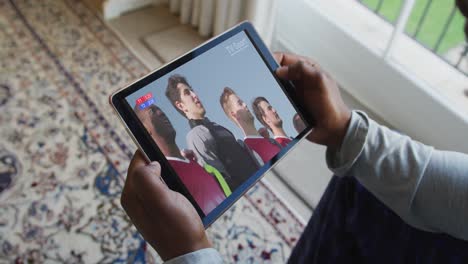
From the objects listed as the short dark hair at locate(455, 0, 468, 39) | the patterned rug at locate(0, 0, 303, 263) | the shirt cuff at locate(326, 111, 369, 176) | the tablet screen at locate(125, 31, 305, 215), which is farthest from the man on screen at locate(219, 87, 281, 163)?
the patterned rug at locate(0, 0, 303, 263)

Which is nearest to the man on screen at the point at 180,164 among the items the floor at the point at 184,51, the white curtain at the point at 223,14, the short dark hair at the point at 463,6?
the short dark hair at the point at 463,6

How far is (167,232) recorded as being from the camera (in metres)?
0.50

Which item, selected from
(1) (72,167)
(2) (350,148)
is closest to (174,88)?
(2) (350,148)

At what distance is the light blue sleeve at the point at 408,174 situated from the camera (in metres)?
0.55

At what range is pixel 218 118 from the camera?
59 cm

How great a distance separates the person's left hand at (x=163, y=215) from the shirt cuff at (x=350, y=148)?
0.26m

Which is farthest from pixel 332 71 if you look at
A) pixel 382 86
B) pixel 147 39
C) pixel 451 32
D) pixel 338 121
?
pixel 338 121

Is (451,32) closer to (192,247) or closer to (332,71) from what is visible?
(332,71)

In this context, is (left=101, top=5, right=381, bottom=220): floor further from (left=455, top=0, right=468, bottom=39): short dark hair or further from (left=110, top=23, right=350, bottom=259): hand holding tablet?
A: (left=455, top=0, right=468, bottom=39): short dark hair

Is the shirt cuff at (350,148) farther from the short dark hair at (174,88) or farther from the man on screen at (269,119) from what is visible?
the short dark hair at (174,88)

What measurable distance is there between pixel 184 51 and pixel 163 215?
1.21m

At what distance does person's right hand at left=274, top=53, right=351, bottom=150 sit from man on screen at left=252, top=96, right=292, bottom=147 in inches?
2.4

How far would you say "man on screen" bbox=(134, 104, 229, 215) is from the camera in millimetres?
536

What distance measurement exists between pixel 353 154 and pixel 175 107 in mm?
299
